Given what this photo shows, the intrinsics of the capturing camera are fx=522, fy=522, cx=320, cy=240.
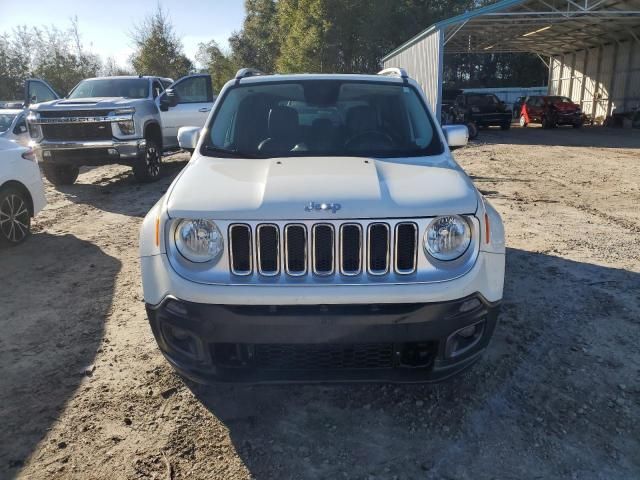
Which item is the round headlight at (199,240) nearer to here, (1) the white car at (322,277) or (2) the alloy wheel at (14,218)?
(1) the white car at (322,277)

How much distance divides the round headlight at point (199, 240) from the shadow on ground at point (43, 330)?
1.21m

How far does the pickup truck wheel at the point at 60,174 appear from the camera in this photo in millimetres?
9867

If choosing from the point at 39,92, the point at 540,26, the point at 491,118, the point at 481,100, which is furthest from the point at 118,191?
the point at 540,26

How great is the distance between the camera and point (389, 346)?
2.55m

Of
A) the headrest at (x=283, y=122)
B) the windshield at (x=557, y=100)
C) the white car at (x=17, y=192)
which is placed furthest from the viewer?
the windshield at (x=557, y=100)

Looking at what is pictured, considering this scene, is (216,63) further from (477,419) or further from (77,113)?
(477,419)

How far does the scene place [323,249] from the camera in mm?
2543

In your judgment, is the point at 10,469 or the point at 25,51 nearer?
the point at 10,469

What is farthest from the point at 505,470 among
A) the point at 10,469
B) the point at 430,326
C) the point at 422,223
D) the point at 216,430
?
the point at 10,469

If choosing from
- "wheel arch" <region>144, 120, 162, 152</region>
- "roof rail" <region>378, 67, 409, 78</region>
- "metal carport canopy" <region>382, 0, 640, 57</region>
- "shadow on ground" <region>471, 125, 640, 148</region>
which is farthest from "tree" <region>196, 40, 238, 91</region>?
"roof rail" <region>378, 67, 409, 78</region>

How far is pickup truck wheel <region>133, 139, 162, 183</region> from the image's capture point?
9742 mm

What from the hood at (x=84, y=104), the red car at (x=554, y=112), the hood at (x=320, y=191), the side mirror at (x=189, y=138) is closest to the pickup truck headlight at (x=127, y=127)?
the hood at (x=84, y=104)

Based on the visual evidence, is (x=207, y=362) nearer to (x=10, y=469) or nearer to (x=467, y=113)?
(x=10, y=469)

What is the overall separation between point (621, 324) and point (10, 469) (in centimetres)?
403
